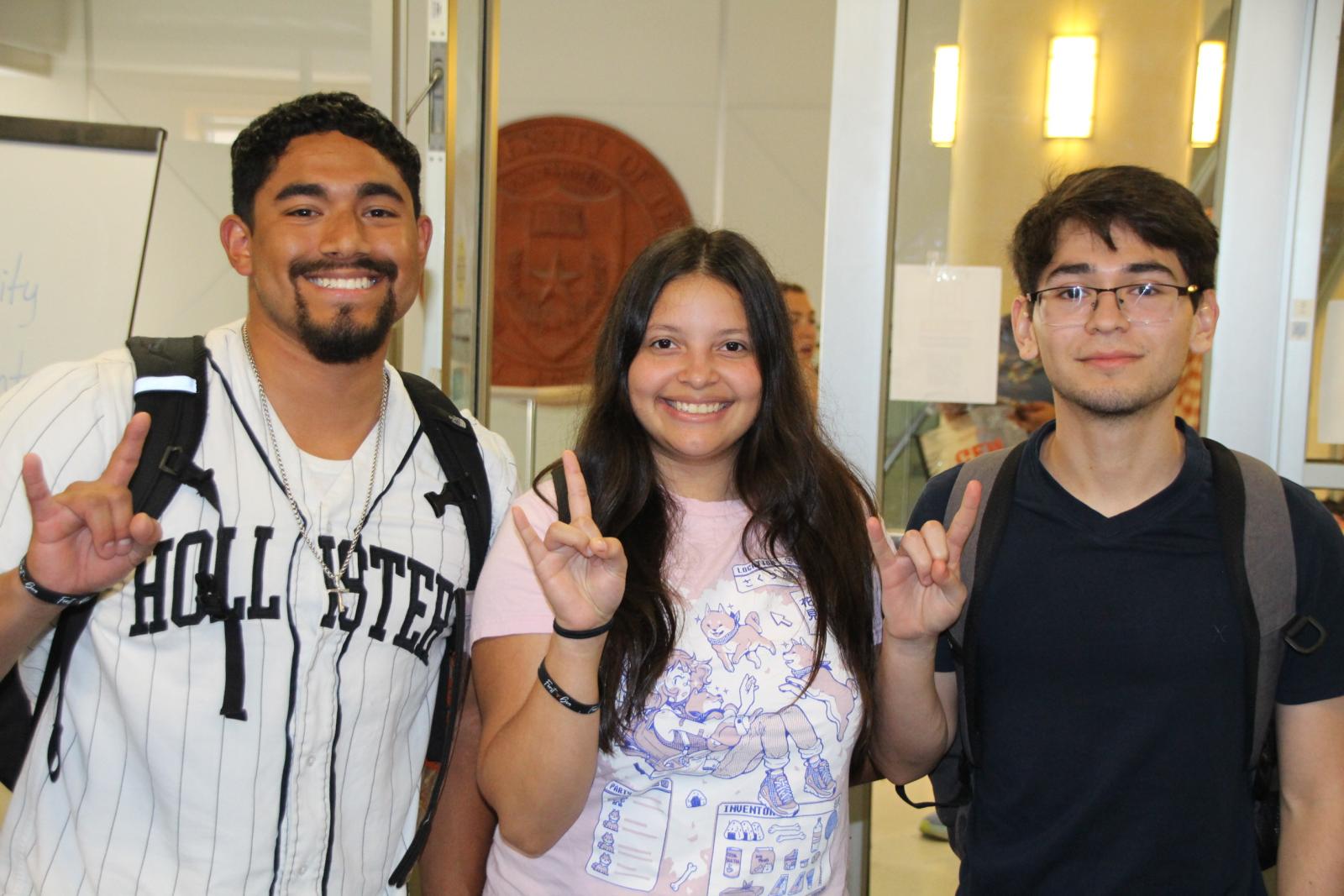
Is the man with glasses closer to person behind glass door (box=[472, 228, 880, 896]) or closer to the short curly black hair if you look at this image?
person behind glass door (box=[472, 228, 880, 896])

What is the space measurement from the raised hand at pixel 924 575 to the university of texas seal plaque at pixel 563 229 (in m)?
3.71

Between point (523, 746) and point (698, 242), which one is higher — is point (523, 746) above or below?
below

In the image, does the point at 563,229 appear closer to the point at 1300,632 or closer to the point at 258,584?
the point at 258,584

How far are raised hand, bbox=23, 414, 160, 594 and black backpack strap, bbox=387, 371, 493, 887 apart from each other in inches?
19.1

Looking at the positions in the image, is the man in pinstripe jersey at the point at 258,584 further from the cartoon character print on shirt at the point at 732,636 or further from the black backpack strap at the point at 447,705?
the cartoon character print on shirt at the point at 732,636

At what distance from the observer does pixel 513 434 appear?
4727 millimetres

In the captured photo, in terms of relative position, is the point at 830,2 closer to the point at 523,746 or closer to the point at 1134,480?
the point at 1134,480

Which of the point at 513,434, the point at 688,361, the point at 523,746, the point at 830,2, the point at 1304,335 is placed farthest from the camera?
the point at 830,2

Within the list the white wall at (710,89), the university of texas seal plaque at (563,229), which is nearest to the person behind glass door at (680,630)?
the white wall at (710,89)

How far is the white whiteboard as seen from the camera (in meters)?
2.46

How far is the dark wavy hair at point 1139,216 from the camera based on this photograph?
169 centimetres

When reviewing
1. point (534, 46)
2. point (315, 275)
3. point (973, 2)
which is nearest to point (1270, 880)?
point (973, 2)

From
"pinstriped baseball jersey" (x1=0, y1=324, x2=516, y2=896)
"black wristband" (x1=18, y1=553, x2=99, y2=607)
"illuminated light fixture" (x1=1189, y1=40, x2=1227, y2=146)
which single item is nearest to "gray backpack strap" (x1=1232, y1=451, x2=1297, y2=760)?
"illuminated light fixture" (x1=1189, y1=40, x2=1227, y2=146)

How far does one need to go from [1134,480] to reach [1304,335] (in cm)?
100
